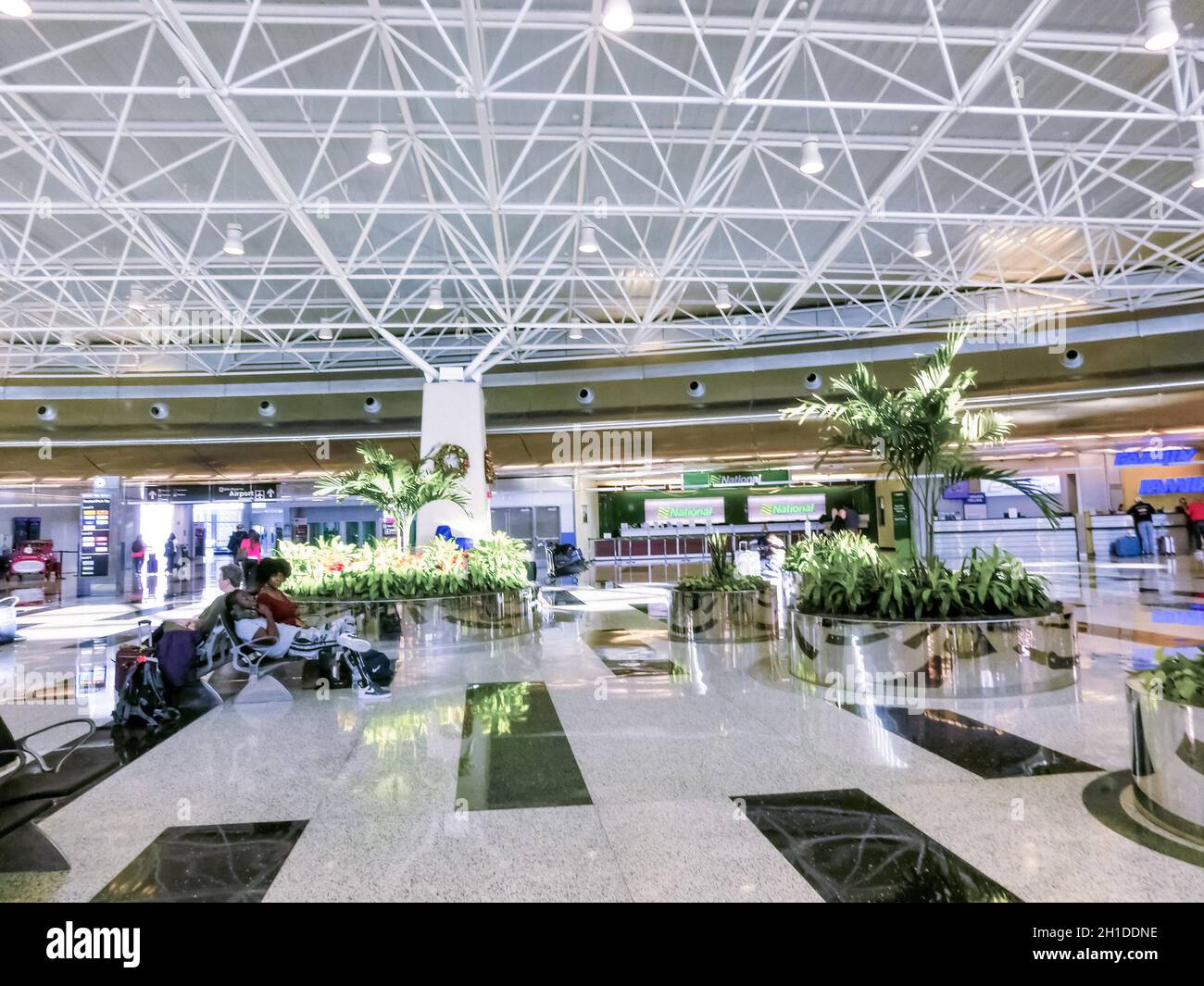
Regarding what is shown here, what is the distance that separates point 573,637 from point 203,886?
6.06 metres

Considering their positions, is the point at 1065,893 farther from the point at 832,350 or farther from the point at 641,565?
the point at 641,565

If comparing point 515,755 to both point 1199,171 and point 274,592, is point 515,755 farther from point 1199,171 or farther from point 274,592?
point 1199,171

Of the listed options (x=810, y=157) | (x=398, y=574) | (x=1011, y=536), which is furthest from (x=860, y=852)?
(x=1011, y=536)

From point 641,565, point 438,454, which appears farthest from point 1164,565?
point 438,454

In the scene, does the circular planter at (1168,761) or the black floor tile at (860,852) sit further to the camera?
the circular planter at (1168,761)

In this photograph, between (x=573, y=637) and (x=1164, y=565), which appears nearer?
(x=573, y=637)

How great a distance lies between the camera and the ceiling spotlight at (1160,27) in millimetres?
5578

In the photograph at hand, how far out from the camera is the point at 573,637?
27.3 ft

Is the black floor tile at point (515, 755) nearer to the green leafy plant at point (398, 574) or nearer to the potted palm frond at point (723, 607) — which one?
the potted palm frond at point (723, 607)

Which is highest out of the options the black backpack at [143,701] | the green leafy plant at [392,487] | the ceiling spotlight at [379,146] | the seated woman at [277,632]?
the ceiling spotlight at [379,146]

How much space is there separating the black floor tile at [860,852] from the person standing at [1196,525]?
23607mm

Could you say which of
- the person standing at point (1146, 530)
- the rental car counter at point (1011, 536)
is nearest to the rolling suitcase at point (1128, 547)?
the person standing at point (1146, 530)

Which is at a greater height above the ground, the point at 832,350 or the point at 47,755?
the point at 832,350

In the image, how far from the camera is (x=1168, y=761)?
267cm
